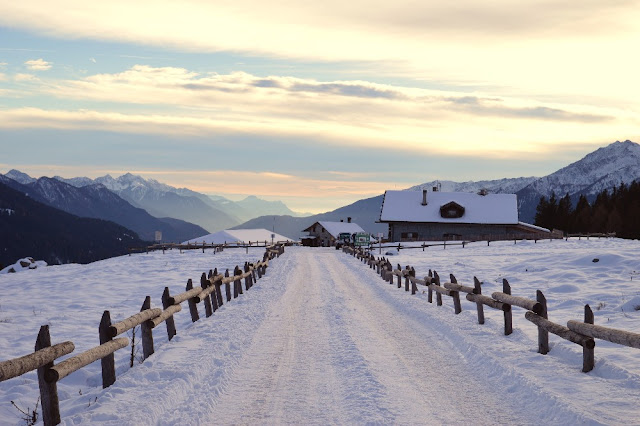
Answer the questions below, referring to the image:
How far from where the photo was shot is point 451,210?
85938 millimetres

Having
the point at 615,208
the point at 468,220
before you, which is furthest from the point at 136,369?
the point at 615,208

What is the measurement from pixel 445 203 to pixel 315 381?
80726 millimetres

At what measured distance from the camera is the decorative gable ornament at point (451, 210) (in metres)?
85.2

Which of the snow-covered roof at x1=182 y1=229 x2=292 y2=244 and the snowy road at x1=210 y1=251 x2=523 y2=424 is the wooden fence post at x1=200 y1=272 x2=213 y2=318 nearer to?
the snowy road at x1=210 y1=251 x2=523 y2=424

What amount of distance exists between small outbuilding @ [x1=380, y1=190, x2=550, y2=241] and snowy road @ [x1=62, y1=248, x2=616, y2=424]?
69.4 metres

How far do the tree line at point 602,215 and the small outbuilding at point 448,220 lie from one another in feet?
59.6

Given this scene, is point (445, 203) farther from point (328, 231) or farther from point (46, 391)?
point (46, 391)

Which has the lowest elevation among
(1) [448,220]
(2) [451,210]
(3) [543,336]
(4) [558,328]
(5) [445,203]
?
→ (3) [543,336]

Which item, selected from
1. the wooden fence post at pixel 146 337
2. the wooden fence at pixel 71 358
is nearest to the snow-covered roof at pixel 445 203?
the wooden fence at pixel 71 358

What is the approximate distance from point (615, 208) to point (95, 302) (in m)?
104

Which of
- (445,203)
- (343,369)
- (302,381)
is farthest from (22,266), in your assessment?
(445,203)

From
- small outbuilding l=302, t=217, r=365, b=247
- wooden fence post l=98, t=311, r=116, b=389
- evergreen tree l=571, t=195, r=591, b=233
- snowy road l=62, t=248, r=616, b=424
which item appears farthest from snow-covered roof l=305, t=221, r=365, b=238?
wooden fence post l=98, t=311, r=116, b=389

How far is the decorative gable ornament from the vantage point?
8519 cm

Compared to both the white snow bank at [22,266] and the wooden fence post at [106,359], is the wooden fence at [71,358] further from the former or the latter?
the white snow bank at [22,266]
